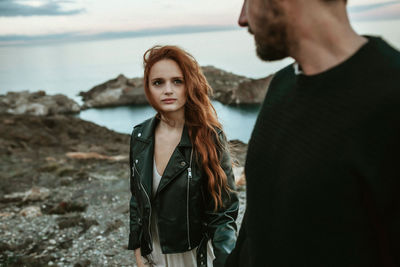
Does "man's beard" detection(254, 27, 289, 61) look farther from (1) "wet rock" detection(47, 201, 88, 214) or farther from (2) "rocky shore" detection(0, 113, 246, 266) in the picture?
(1) "wet rock" detection(47, 201, 88, 214)

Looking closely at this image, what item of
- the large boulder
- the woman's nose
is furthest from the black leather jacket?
the large boulder

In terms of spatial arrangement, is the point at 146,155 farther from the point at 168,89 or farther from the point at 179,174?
A: the point at 168,89

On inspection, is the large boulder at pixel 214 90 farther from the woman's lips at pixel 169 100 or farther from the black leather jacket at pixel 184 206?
the black leather jacket at pixel 184 206

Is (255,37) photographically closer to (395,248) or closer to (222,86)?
(395,248)

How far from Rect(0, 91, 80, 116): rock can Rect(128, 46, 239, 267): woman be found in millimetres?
31968

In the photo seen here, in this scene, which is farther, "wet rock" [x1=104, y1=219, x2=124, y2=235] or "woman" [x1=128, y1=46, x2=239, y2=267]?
"wet rock" [x1=104, y1=219, x2=124, y2=235]

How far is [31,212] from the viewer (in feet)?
25.5

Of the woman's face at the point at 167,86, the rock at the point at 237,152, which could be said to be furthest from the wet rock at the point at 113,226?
the woman's face at the point at 167,86

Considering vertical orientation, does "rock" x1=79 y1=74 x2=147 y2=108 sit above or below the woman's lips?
below

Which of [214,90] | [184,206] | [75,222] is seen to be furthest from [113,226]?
[214,90]

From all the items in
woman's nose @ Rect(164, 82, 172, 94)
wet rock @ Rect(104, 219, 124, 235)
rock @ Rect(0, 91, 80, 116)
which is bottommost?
wet rock @ Rect(104, 219, 124, 235)

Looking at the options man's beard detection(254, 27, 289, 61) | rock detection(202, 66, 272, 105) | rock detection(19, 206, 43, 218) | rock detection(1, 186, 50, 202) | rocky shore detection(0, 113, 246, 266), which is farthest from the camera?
rock detection(202, 66, 272, 105)

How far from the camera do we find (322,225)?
3.59ft

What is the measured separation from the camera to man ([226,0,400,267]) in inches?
36.8
